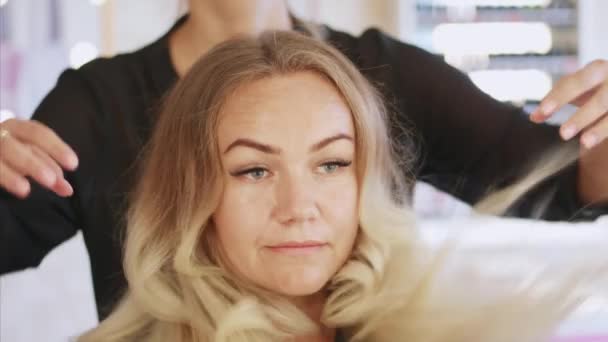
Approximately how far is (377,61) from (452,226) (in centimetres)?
27

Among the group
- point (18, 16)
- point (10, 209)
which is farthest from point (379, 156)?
point (18, 16)

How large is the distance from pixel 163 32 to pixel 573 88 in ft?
4.58

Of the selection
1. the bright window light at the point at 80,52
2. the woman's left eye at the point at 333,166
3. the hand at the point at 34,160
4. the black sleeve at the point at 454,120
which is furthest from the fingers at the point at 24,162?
the bright window light at the point at 80,52

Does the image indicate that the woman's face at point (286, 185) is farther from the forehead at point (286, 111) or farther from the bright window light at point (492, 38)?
the bright window light at point (492, 38)

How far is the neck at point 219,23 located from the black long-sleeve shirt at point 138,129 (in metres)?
0.03

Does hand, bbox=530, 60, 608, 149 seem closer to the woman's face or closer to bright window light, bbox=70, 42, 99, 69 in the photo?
the woman's face

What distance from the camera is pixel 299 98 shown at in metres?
0.77

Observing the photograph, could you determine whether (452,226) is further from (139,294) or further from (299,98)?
(139,294)

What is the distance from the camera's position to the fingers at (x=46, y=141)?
75 cm

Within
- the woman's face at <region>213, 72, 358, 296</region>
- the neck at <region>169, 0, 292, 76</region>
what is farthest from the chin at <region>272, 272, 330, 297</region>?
the neck at <region>169, 0, 292, 76</region>

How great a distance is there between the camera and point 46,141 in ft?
2.50

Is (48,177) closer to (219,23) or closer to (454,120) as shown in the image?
(219,23)

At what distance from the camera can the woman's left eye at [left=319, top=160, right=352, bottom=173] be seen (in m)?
0.77

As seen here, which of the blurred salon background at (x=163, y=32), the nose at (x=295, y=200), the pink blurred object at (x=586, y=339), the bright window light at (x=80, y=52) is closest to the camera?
the nose at (x=295, y=200)
